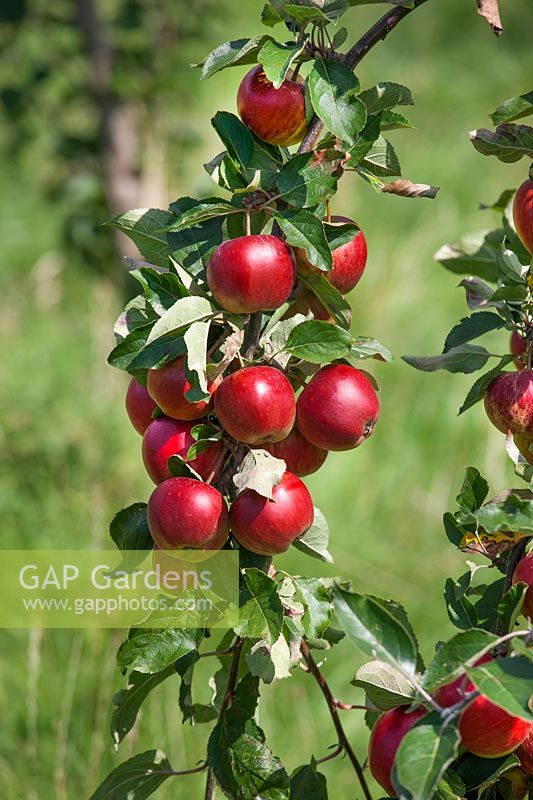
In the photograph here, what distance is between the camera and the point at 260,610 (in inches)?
25.1

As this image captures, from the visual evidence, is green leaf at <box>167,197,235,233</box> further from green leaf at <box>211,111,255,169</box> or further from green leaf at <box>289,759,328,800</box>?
green leaf at <box>289,759,328,800</box>

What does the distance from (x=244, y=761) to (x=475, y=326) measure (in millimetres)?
355

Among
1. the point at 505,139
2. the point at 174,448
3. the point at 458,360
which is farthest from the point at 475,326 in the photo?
the point at 174,448

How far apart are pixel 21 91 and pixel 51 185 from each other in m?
0.29

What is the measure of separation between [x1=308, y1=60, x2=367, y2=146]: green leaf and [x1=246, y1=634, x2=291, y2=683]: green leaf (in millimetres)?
345

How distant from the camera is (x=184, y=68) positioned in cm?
273

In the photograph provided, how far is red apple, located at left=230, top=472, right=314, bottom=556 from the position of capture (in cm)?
63

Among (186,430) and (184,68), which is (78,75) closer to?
(184,68)

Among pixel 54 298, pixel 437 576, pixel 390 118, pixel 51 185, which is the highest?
pixel 390 118

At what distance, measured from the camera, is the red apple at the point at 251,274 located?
608mm

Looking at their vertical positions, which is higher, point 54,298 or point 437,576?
point 54,298

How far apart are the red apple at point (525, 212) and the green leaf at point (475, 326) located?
2.3 inches

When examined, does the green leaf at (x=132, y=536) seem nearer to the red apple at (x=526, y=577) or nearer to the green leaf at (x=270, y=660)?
the green leaf at (x=270, y=660)

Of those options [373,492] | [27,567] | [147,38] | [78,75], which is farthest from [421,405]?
[78,75]
